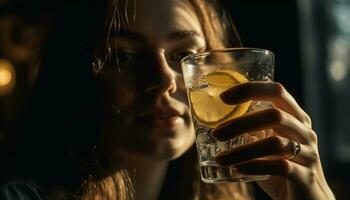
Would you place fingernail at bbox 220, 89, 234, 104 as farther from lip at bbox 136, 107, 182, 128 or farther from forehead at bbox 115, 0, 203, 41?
forehead at bbox 115, 0, 203, 41

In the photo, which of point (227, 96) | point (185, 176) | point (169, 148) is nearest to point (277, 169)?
point (227, 96)

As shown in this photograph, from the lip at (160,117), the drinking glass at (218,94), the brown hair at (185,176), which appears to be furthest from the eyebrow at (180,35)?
the drinking glass at (218,94)

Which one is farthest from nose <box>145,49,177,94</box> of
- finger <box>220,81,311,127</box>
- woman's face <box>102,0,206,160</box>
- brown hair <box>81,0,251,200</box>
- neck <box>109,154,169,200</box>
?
finger <box>220,81,311,127</box>

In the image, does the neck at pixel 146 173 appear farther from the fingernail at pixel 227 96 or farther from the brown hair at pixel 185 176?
the fingernail at pixel 227 96

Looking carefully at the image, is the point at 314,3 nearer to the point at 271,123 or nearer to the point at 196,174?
the point at 196,174

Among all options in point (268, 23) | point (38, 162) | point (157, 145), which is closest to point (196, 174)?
point (157, 145)

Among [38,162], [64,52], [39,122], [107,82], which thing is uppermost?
[64,52]

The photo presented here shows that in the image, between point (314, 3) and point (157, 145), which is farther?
point (314, 3)
